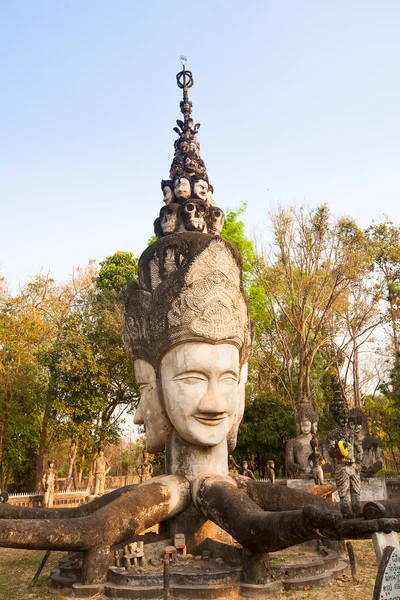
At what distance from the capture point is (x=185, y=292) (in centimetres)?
807

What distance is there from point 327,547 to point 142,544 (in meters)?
3.00

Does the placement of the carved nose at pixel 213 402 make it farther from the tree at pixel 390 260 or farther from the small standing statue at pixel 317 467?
the tree at pixel 390 260

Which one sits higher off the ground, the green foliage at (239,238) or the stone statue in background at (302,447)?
the green foliage at (239,238)

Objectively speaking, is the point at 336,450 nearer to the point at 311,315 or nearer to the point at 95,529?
the point at 95,529

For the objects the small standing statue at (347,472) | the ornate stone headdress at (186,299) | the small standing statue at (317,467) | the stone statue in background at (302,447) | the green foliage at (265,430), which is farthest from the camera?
the green foliage at (265,430)

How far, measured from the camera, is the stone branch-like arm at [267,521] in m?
4.42

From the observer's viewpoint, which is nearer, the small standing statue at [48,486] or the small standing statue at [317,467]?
the small standing statue at [317,467]

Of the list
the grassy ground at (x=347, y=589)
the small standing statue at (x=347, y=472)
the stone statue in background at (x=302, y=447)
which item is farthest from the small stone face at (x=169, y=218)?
the stone statue in background at (x=302, y=447)

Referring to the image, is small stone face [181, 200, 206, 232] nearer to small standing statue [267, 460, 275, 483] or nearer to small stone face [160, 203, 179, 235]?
small stone face [160, 203, 179, 235]

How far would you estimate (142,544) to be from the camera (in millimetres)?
7125

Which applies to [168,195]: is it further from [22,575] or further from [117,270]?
[117,270]

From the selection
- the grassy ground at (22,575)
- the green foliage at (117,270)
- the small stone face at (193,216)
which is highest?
the green foliage at (117,270)

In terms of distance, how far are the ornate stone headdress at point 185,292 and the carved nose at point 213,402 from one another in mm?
726

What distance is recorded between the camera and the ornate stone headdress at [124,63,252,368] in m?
8.00
